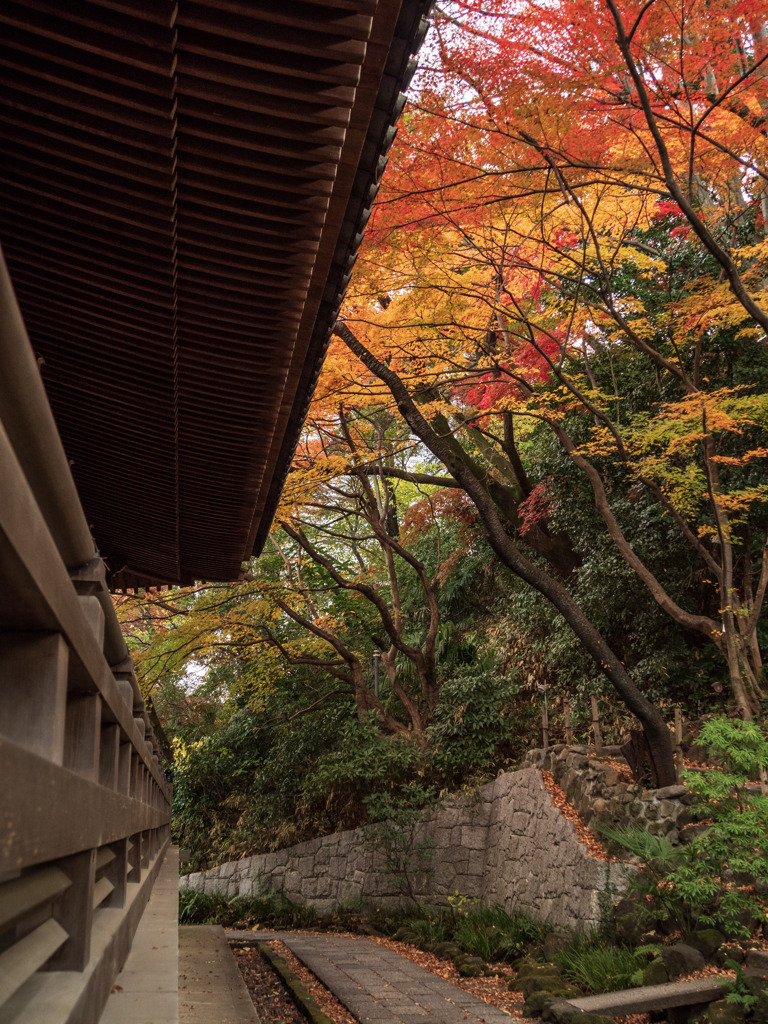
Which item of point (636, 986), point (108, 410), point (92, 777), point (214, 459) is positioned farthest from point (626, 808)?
point (92, 777)

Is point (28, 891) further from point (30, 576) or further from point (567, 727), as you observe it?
point (567, 727)

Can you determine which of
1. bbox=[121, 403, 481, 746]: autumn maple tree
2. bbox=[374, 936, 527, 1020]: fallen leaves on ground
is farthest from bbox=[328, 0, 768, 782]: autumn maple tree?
bbox=[374, 936, 527, 1020]: fallen leaves on ground

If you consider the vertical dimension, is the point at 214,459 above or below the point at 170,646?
below

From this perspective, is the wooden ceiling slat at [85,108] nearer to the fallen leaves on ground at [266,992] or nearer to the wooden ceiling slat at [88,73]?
the wooden ceiling slat at [88,73]

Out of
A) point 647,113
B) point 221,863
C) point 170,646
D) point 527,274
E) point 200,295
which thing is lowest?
point 221,863

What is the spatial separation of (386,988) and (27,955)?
25.4ft

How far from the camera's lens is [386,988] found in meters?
8.07

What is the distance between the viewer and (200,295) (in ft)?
9.09

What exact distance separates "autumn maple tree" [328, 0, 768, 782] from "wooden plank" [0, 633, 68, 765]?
6265 millimetres

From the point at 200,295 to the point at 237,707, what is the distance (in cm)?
1506

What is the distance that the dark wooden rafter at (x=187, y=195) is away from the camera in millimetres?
1915

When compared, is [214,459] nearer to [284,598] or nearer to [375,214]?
[375,214]

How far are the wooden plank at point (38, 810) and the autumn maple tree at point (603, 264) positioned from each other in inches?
247

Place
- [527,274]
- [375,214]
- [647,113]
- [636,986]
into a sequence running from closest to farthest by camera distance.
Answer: [647,113] < [636,986] < [375,214] < [527,274]
